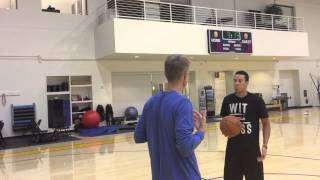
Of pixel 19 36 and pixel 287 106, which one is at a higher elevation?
pixel 19 36

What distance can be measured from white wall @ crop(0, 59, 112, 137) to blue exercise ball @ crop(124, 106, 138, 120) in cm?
135

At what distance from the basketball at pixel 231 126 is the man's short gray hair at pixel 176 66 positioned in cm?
146

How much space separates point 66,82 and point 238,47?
787 centimetres

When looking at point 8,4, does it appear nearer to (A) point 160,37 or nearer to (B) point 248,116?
(A) point 160,37

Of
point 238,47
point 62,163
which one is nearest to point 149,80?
point 238,47

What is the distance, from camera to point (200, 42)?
51.1ft

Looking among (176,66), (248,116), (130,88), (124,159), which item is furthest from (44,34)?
(176,66)

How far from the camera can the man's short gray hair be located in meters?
2.19

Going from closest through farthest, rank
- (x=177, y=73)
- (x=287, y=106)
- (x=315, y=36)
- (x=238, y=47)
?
(x=177, y=73) < (x=238, y=47) < (x=287, y=106) < (x=315, y=36)

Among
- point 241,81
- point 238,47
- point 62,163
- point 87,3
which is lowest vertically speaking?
point 62,163

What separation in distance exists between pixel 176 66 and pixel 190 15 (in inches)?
620

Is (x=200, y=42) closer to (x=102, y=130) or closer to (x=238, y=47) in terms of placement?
(x=238, y=47)

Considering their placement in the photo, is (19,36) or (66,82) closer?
(19,36)

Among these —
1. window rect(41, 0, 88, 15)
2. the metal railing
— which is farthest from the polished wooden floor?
window rect(41, 0, 88, 15)
